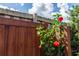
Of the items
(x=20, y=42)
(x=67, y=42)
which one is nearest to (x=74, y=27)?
(x=67, y=42)

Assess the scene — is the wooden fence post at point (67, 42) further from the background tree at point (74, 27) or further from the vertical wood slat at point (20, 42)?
the vertical wood slat at point (20, 42)

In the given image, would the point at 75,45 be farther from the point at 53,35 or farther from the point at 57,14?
the point at 57,14

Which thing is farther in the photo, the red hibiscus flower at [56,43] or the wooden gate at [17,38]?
the red hibiscus flower at [56,43]

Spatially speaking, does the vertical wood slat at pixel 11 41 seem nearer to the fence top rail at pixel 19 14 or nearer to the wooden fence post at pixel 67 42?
the fence top rail at pixel 19 14

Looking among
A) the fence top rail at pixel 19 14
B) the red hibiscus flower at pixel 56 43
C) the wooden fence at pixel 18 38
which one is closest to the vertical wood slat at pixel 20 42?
the wooden fence at pixel 18 38

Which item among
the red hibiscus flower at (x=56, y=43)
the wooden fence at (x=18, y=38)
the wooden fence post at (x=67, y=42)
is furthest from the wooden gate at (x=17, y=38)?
the wooden fence post at (x=67, y=42)

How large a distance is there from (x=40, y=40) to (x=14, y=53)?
0.32m

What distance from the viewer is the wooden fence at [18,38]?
192 cm

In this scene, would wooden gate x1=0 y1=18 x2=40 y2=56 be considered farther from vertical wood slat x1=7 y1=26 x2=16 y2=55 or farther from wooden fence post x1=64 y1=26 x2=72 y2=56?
wooden fence post x1=64 y1=26 x2=72 y2=56

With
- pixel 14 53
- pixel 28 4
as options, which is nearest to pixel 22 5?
pixel 28 4

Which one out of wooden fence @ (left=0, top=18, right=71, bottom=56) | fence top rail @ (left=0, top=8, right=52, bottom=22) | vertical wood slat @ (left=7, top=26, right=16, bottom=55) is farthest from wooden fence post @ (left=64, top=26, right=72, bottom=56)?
vertical wood slat @ (left=7, top=26, right=16, bottom=55)

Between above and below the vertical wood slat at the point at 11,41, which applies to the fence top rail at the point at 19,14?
above

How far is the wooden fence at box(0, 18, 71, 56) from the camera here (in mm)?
1920

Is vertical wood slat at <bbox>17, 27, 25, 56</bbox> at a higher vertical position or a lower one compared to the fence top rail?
lower
